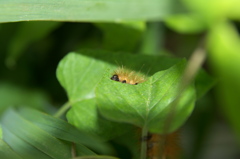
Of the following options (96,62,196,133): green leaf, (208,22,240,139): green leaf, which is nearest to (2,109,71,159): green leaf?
(96,62,196,133): green leaf

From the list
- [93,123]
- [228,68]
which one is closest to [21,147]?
[93,123]

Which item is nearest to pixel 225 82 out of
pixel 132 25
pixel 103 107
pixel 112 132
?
pixel 103 107

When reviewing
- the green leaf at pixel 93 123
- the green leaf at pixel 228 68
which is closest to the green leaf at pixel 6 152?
the green leaf at pixel 93 123

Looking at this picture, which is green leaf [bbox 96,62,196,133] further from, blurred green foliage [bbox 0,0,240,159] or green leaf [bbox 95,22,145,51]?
green leaf [bbox 95,22,145,51]

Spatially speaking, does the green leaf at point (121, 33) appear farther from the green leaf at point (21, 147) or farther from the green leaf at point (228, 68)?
the green leaf at point (228, 68)

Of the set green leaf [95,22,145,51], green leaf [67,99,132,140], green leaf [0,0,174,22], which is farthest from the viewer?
green leaf [95,22,145,51]

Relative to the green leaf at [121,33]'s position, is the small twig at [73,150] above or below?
below
